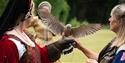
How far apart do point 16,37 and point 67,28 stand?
5.83 ft

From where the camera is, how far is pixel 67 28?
639cm

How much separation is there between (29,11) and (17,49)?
0.35 m

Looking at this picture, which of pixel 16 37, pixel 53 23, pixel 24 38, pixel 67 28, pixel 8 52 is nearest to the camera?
pixel 8 52

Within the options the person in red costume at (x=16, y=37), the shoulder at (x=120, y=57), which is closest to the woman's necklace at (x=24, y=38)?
the person in red costume at (x=16, y=37)

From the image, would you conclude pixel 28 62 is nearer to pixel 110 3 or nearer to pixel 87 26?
pixel 87 26

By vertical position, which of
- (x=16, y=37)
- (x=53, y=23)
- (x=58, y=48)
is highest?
(x=16, y=37)

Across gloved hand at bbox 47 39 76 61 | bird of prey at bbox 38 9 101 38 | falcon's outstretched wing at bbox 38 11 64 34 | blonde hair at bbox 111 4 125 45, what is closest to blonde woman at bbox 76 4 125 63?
blonde hair at bbox 111 4 125 45

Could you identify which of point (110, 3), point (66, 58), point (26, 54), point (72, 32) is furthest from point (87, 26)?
point (110, 3)

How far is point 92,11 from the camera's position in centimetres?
4153

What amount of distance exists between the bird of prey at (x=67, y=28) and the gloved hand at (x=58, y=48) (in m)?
0.93

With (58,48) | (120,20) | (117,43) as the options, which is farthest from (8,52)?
(120,20)

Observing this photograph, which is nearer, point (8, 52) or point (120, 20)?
point (8, 52)

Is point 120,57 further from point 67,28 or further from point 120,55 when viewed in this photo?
point 67,28

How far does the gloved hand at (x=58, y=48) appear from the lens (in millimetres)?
5179
